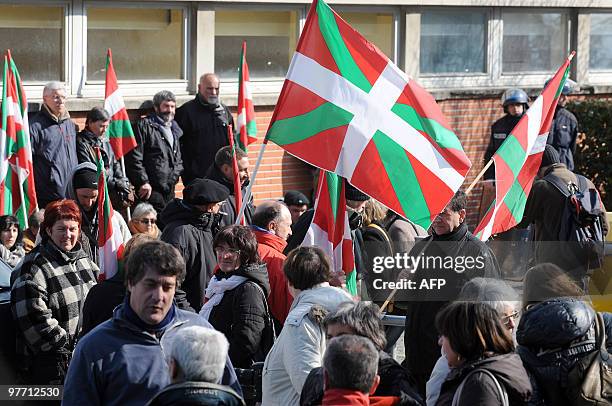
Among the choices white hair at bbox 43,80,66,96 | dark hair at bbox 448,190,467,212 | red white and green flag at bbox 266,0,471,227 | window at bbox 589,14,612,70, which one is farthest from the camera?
window at bbox 589,14,612,70

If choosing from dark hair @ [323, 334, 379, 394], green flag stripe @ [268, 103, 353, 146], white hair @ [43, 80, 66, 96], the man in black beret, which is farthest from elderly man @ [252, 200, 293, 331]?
white hair @ [43, 80, 66, 96]

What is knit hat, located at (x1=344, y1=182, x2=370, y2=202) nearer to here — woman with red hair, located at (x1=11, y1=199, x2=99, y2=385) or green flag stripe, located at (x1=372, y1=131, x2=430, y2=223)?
green flag stripe, located at (x1=372, y1=131, x2=430, y2=223)

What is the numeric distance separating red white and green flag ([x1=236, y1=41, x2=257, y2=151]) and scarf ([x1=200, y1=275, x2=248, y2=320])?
5.36 meters

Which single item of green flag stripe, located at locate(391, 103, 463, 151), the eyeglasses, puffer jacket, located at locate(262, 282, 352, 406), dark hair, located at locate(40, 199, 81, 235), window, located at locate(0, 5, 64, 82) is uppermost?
window, located at locate(0, 5, 64, 82)

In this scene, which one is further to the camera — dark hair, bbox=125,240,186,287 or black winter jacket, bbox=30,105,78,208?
black winter jacket, bbox=30,105,78,208

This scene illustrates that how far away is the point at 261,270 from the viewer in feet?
23.2

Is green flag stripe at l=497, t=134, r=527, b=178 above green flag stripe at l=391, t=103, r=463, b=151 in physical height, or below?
below

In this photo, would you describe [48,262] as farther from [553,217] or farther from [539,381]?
[553,217]

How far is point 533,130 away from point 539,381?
396 centimetres

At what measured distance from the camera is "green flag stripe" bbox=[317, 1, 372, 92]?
755cm

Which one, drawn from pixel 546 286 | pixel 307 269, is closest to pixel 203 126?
pixel 307 269

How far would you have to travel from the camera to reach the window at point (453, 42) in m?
15.9

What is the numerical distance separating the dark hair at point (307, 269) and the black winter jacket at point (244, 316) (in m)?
0.57

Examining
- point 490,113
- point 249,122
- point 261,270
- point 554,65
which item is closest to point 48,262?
point 261,270
